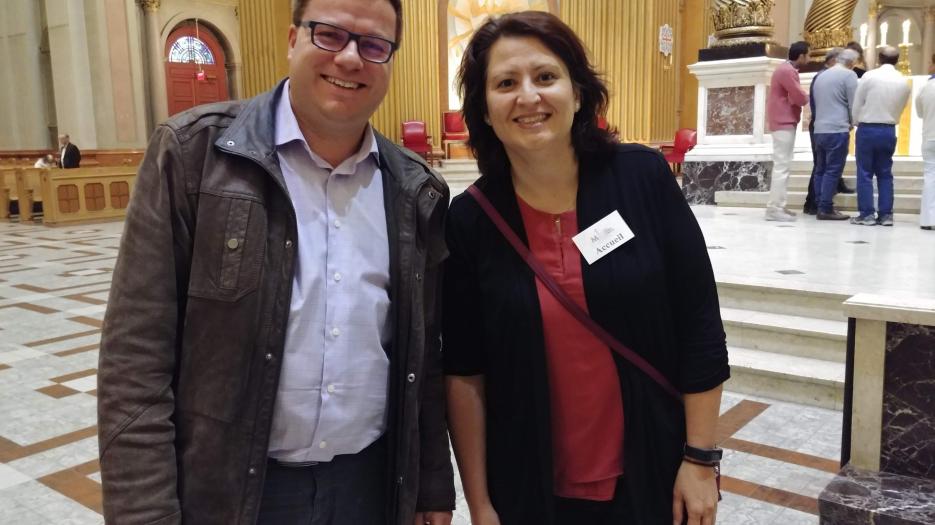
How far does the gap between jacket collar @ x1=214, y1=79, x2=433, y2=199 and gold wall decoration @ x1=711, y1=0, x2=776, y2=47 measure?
8.25 m

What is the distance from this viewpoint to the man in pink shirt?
698 centimetres

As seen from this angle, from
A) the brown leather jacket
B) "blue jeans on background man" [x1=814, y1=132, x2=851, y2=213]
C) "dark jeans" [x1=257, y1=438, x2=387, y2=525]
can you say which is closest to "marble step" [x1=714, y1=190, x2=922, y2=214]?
"blue jeans on background man" [x1=814, y1=132, x2=851, y2=213]

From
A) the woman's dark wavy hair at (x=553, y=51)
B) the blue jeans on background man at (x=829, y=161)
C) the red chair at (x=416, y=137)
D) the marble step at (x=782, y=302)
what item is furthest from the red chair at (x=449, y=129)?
the woman's dark wavy hair at (x=553, y=51)

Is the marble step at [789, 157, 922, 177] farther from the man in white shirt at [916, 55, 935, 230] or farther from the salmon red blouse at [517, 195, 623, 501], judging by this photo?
the salmon red blouse at [517, 195, 623, 501]

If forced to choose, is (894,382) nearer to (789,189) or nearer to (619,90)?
(789,189)

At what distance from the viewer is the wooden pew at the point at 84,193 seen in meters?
12.7

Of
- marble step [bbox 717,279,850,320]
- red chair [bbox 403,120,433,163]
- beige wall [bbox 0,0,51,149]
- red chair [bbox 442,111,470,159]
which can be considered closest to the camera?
marble step [bbox 717,279,850,320]

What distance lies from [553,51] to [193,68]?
1950 centimetres

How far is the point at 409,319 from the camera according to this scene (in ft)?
4.33

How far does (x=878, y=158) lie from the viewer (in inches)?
265

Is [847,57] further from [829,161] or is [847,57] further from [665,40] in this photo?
[665,40]

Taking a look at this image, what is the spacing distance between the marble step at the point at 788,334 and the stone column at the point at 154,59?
16040mm

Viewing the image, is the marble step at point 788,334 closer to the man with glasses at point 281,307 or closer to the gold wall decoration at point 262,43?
the man with glasses at point 281,307

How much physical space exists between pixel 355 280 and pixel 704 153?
834 cm
